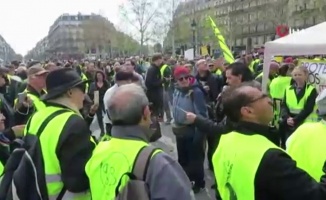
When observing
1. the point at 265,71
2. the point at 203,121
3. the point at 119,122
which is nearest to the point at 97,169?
the point at 119,122

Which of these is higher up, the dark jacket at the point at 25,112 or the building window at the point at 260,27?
the building window at the point at 260,27

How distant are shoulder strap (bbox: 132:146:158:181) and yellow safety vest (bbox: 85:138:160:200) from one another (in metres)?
0.02

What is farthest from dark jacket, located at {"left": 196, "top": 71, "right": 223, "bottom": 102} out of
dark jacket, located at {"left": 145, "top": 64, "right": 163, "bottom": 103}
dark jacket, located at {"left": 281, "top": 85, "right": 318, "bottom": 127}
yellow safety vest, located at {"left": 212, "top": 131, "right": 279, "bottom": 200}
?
yellow safety vest, located at {"left": 212, "top": 131, "right": 279, "bottom": 200}

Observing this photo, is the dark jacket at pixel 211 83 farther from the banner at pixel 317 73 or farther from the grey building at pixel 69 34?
the grey building at pixel 69 34

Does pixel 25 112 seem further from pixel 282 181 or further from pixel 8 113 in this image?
pixel 282 181

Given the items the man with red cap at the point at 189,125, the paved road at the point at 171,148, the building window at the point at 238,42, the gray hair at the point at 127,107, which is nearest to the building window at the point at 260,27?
the building window at the point at 238,42

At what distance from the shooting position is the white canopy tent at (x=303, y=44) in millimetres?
6676

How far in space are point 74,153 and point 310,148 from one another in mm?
1431

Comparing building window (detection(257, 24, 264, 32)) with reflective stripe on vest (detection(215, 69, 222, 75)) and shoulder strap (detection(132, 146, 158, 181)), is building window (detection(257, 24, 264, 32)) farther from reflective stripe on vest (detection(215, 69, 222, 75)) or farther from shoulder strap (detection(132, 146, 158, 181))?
shoulder strap (detection(132, 146, 158, 181))

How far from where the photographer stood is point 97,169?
2703mm

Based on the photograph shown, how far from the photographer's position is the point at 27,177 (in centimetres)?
313

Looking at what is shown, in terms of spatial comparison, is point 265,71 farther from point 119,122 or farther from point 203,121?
point 119,122

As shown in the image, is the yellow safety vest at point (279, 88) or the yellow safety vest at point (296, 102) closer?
the yellow safety vest at point (296, 102)

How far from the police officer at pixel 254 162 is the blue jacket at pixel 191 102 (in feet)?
11.0
